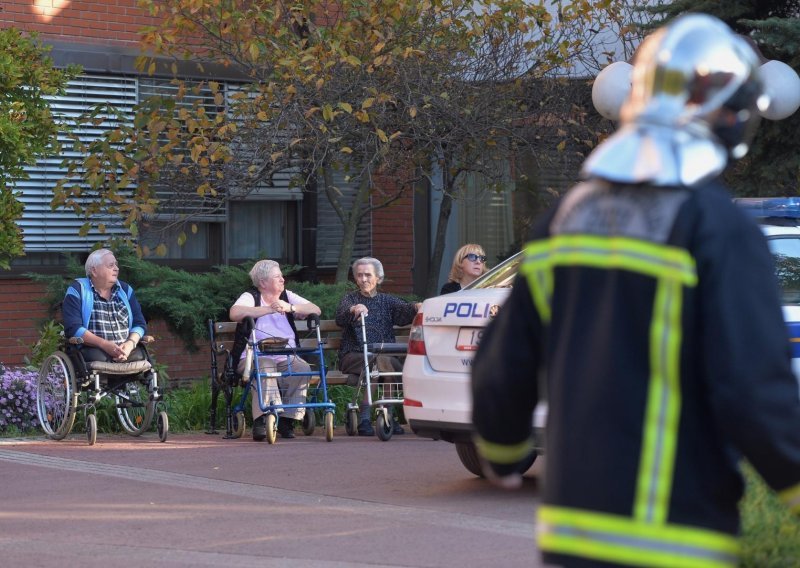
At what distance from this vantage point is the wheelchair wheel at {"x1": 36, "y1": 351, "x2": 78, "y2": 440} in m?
11.0

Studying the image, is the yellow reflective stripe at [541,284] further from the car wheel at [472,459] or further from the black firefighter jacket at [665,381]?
the car wheel at [472,459]

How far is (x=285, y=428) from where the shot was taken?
11680mm

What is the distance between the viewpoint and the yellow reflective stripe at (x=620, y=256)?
253 centimetres

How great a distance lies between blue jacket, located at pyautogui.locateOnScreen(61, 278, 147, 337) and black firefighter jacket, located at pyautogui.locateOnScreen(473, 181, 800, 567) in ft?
29.1

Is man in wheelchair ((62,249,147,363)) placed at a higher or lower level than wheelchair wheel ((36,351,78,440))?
higher

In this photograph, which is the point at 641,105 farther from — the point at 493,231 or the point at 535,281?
the point at 493,231

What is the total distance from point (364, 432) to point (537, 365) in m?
9.08

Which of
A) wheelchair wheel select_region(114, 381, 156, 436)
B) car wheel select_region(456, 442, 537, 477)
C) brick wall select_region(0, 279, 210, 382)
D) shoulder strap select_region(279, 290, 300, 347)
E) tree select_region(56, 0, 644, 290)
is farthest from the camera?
brick wall select_region(0, 279, 210, 382)

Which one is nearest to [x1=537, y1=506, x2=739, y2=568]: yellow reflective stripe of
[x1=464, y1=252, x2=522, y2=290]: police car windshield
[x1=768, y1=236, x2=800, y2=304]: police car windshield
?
[x1=768, y1=236, x2=800, y2=304]: police car windshield

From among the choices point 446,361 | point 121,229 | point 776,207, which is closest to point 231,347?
point 121,229

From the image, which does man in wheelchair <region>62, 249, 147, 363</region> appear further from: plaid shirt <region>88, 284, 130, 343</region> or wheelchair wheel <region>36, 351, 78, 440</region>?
wheelchair wheel <region>36, 351, 78, 440</region>

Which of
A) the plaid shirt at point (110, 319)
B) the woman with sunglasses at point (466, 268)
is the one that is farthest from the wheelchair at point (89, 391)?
the woman with sunglasses at point (466, 268)

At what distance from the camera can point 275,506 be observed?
8117 millimetres

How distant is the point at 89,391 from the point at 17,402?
90cm
